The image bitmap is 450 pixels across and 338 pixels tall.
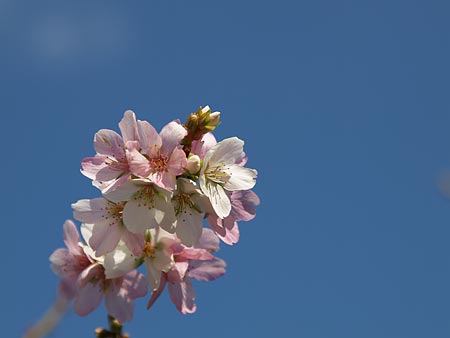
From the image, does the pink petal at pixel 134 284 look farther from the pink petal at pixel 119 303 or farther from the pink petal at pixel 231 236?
the pink petal at pixel 231 236

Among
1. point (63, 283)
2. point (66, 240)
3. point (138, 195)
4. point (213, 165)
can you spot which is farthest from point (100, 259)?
point (63, 283)

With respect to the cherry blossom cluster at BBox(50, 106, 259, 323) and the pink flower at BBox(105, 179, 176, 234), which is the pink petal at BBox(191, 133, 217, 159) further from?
the pink flower at BBox(105, 179, 176, 234)

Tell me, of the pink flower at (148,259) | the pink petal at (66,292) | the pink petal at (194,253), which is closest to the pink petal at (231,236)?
the pink petal at (194,253)

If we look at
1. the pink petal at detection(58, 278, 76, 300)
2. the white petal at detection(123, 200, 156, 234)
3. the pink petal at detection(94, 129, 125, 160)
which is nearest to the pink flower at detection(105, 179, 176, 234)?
the white petal at detection(123, 200, 156, 234)

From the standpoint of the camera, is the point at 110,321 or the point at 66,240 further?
the point at 66,240

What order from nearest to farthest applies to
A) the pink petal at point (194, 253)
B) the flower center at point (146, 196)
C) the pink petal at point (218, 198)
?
the flower center at point (146, 196) → the pink petal at point (218, 198) → the pink petal at point (194, 253)

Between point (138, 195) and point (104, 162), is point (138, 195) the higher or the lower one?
the lower one

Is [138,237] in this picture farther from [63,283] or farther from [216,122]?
[63,283]

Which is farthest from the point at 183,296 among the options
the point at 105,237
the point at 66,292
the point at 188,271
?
the point at 66,292
